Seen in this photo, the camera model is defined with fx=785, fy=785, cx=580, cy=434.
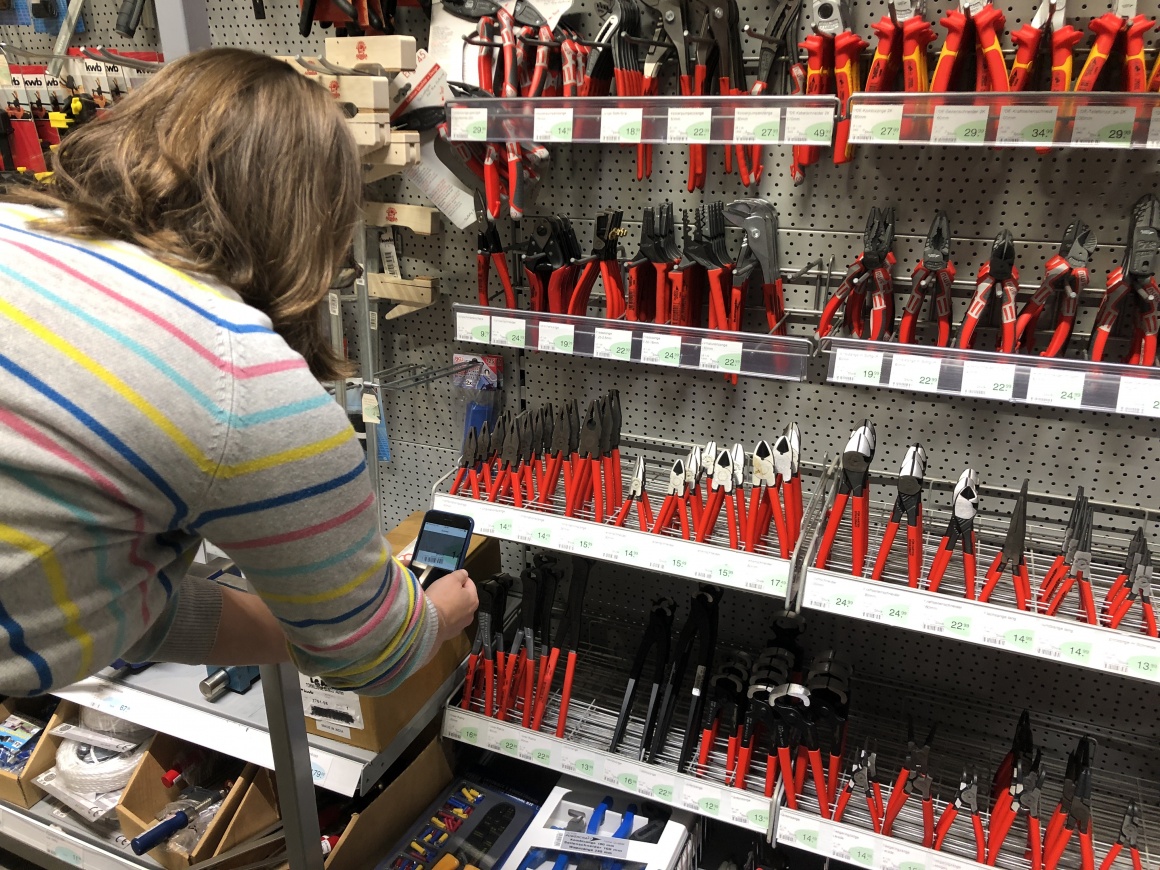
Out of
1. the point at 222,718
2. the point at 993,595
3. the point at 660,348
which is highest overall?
the point at 660,348

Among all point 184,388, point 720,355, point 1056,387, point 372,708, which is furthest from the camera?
point 372,708

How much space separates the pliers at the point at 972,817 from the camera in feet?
4.79

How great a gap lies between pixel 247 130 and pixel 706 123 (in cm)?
85

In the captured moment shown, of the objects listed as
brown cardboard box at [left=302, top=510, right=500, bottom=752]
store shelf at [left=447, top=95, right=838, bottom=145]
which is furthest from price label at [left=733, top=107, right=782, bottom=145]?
brown cardboard box at [left=302, top=510, right=500, bottom=752]

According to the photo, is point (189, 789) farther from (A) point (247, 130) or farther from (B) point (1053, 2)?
(B) point (1053, 2)

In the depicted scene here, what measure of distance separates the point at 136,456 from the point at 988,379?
1.24m

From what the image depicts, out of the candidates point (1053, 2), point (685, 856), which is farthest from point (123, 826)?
point (1053, 2)

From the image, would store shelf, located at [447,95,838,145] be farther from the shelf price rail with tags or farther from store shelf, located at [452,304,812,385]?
the shelf price rail with tags

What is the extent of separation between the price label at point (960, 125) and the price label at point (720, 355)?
1.55 ft

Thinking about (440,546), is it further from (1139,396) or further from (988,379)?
(1139,396)

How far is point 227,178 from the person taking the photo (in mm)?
772

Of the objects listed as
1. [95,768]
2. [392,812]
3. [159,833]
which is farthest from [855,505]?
[95,768]

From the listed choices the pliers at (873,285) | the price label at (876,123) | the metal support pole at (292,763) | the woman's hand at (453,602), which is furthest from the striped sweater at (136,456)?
the pliers at (873,285)

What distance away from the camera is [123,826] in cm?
187
